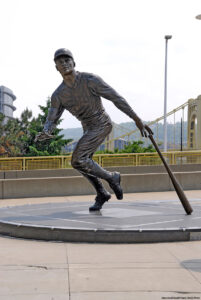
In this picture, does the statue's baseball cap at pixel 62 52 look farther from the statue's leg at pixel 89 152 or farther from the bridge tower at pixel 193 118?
the bridge tower at pixel 193 118

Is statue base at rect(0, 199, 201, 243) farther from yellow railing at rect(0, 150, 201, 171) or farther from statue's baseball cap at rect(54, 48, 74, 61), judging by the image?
yellow railing at rect(0, 150, 201, 171)

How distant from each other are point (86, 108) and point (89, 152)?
0.63 meters

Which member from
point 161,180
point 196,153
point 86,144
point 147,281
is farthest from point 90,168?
point 196,153

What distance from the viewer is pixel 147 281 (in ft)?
11.8

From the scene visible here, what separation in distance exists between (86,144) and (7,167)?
33.2ft

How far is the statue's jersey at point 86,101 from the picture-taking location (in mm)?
6680

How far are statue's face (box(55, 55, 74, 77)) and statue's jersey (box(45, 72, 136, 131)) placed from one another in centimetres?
17

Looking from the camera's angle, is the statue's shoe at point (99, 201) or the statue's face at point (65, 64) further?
the statue's shoe at point (99, 201)

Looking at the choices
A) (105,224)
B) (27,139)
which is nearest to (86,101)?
(105,224)

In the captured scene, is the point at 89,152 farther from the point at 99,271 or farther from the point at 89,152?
the point at 99,271

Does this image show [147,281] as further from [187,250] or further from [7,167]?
[7,167]

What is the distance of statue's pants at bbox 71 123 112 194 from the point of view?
6.78 meters

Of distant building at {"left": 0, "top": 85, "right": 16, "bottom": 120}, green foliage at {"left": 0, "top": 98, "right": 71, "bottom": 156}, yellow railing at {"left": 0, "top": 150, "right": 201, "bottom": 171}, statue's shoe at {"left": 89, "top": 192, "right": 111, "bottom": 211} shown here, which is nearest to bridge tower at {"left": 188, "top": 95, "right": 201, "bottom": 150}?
green foliage at {"left": 0, "top": 98, "right": 71, "bottom": 156}

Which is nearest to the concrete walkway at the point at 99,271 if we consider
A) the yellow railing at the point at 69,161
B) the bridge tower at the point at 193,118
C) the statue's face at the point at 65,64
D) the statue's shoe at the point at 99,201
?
the statue's shoe at the point at 99,201
